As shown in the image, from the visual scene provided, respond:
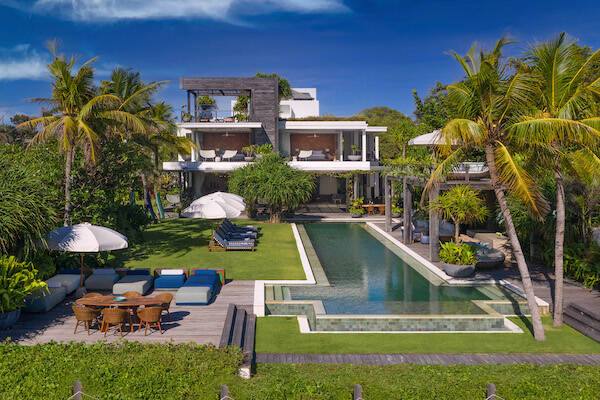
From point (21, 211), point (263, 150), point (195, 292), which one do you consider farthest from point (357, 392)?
point (263, 150)

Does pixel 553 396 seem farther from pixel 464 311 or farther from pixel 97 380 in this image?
pixel 97 380

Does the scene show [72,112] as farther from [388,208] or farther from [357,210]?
[357,210]

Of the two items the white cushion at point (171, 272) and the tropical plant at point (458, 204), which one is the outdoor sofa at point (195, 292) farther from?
the tropical plant at point (458, 204)

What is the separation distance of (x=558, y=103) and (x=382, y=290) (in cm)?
642

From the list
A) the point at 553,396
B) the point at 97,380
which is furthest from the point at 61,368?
the point at 553,396

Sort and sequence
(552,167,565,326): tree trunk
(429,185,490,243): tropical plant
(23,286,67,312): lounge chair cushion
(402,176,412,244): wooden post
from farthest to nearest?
(402,176,412,244): wooden post, (429,185,490,243): tropical plant, (23,286,67,312): lounge chair cushion, (552,167,565,326): tree trunk

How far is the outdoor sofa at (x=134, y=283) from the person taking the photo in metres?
11.2

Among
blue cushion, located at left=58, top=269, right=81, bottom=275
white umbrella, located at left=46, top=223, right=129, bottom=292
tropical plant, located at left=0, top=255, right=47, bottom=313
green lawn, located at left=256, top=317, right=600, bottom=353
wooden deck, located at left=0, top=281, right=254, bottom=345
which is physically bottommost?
green lawn, located at left=256, top=317, right=600, bottom=353

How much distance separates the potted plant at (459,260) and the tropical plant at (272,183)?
11179 millimetres

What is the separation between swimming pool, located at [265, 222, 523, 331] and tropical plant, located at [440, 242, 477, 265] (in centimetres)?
67

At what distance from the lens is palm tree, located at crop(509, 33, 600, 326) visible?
332 inches

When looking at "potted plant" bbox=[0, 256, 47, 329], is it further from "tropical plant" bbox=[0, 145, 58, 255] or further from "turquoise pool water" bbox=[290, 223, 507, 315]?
"turquoise pool water" bbox=[290, 223, 507, 315]

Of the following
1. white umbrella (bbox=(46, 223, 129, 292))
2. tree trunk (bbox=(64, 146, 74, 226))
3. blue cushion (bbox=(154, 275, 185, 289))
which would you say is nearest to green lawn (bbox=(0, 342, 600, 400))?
white umbrella (bbox=(46, 223, 129, 292))

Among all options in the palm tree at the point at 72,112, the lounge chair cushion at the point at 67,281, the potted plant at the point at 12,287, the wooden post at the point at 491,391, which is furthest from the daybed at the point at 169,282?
the wooden post at the point at 491,391
